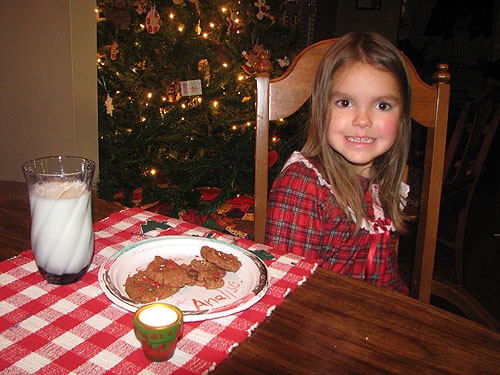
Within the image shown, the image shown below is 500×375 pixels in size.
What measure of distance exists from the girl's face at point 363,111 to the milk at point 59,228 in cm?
67

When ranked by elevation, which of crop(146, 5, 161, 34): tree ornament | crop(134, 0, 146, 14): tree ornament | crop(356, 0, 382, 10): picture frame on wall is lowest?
crop(146, 5, 161, 34): tree ornament

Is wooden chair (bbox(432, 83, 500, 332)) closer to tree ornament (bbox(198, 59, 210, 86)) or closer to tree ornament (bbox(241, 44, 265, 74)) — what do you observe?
Result: tree ornament (bbox(241, 44, 265, 74))

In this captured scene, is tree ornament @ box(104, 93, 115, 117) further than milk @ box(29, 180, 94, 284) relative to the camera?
Yes

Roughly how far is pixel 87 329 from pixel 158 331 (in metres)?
0.13

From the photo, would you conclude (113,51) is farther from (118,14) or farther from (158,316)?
(158,316)

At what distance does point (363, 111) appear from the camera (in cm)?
98

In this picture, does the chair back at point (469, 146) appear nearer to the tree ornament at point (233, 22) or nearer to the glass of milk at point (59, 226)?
the tree ornament at point (233, 22)

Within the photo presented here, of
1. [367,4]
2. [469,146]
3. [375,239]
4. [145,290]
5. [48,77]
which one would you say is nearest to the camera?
[145,290]

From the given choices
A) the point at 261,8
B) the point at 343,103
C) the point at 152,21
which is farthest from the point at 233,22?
the point at 343,103

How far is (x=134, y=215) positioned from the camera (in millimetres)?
861

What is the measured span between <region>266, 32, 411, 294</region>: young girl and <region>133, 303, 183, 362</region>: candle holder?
1.91ft

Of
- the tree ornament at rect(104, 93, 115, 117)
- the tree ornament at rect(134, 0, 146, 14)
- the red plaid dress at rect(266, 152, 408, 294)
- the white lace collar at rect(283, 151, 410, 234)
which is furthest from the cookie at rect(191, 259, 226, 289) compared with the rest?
the tree ornament at rect(134, 0, 146, 14)

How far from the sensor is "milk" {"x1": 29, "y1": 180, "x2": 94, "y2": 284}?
56 cm

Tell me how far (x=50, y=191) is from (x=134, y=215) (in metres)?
0.29
